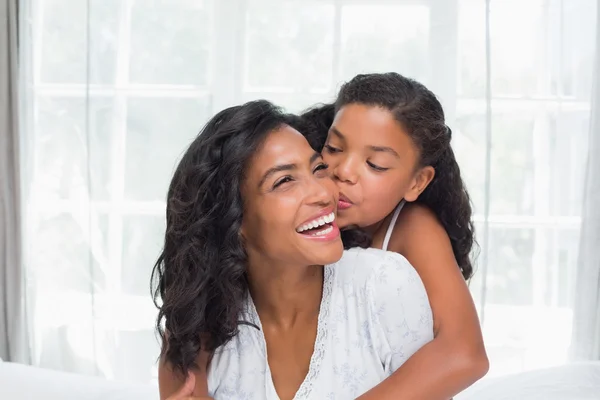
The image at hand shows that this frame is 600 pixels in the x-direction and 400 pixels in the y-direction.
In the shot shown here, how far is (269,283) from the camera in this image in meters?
1.90

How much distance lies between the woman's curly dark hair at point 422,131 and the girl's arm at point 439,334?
13cm

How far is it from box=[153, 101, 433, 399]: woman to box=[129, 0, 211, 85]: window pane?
1982 millimetres

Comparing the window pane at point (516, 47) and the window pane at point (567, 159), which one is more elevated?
the window pane at point (516, 47)

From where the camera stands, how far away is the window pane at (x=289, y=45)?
368 cm

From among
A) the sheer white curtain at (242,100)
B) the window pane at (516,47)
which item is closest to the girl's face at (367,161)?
the sheer white curtain at (242,100)

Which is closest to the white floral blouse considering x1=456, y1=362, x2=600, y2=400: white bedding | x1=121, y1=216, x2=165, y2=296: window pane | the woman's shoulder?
the woman's shoulder

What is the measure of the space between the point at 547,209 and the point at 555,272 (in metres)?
0.30

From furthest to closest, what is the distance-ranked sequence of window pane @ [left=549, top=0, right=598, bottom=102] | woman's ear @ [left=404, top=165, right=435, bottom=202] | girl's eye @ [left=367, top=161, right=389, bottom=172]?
window pane @ [left=549, top=0, right=598, bottom=102] < woman's ear @ [left=404, top=165, right=435, bottom=202] < girl's eye @ [left=367, top=161, right=389, bottom=172]

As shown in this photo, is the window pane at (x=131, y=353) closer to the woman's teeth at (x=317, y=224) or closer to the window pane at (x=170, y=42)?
the window pane at (x=170, y=42)

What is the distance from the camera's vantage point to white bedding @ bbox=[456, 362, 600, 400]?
2.30m

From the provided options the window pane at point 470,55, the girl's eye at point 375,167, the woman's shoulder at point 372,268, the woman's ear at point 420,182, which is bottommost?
the woman's shoulder at point 372,268

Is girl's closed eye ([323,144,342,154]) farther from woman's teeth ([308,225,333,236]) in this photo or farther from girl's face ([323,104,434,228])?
woman's teeth ([308,225,333,236])

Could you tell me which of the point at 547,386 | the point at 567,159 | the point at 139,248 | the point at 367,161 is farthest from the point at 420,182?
the point at 139,248

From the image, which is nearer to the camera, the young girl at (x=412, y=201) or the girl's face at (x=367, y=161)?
A: the young girl at (x=412, y=201)
